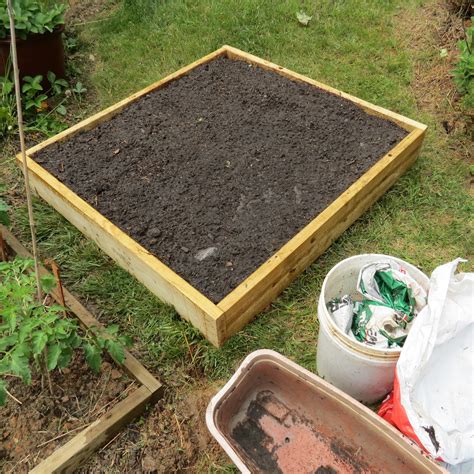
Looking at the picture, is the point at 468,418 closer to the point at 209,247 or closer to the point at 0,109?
the point at 209,247

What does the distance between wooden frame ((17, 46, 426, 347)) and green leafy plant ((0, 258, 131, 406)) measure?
1.29 ft

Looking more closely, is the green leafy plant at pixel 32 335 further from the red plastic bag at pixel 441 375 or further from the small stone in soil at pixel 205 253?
the red plastic bag at pixel 441 375

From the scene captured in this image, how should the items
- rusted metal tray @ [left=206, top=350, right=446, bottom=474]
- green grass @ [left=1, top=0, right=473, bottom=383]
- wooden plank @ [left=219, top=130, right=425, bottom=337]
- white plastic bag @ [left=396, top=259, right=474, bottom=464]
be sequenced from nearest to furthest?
white plastic bag @ [left=396, top=259, right=474, bottom=464] → rusted metal tray @ [left=206, top=350, right=446, bottom=474] → wooden plank @ [left=219, top=130, right=425, bottom=337] → green grass @ [left=1, top=0, right=473, bottom=383]

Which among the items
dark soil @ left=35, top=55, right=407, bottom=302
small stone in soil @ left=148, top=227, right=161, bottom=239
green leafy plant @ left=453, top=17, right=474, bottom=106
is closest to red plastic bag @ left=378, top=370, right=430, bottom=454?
dark soil @ left=35, top=55, right=407, bottom=302

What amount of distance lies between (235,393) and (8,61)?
2.95 m

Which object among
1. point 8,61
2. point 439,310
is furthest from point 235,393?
point 8,61

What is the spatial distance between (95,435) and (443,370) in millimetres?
1336

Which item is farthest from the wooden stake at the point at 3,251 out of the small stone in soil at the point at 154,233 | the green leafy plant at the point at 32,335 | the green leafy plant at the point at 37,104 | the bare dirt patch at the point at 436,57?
the bare dirt patch at the point at 436,57

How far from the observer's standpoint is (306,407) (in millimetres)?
2053

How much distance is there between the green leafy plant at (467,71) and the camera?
3189 mm

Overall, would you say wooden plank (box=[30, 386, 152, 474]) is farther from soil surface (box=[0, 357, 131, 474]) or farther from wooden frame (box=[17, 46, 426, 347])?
wooden frame (box=[17, 46, 426, 347])

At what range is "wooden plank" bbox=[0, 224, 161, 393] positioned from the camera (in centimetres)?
219

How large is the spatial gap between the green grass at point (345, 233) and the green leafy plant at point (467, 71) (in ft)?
1.05

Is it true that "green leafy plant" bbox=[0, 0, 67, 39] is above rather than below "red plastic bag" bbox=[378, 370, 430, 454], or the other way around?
above
